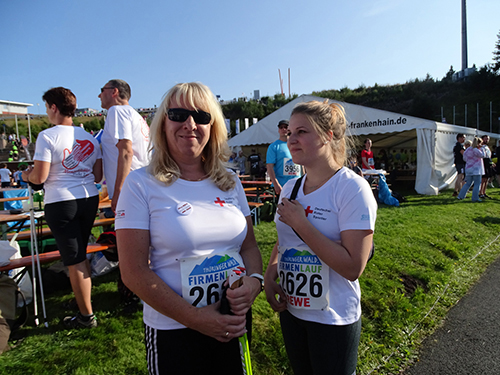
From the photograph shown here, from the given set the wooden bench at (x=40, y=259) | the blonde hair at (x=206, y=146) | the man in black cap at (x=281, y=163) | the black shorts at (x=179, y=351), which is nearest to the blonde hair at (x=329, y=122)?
the blonde hair at (x=206, y=146)

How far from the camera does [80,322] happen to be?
2.89 metres

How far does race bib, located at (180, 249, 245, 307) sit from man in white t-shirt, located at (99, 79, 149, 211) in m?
1.65

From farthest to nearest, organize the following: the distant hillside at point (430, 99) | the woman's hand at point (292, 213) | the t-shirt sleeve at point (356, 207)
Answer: the distant hillside at point (430, 99) < the woman's hand at point (292, 213) < the t-shirt sleeve at point (356, 207)

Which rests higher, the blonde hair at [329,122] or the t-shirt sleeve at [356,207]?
the blonde hair at [329,122]

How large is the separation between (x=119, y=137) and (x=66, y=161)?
49 cm

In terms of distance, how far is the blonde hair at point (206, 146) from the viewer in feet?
4.71

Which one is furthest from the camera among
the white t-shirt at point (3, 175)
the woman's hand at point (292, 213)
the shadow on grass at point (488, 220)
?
the white t-shirt at point (3, 175)

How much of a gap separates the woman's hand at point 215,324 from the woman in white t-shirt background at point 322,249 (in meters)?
0.38

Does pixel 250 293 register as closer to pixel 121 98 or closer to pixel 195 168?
pixel 195 168

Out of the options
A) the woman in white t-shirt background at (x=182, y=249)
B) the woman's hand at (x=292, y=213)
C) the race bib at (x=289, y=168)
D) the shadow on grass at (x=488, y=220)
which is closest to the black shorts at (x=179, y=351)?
the woman in white t-shirt background at (x=182, y=249)

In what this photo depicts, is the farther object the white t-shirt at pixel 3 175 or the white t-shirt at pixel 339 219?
the white t-shirt at pixel 3 175

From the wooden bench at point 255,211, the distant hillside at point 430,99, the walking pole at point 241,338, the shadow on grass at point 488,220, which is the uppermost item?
the distant hillside at point 430,99

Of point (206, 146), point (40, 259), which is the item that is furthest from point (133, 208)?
point (40, 259)

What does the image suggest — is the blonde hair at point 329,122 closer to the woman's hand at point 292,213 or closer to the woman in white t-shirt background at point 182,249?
the woman's hand at point 292,213
